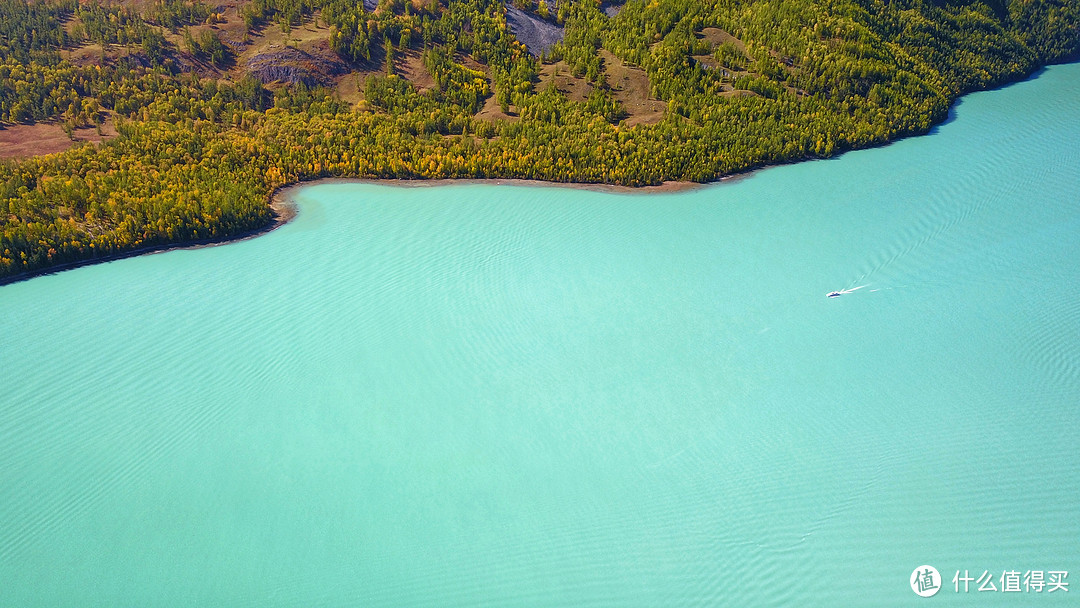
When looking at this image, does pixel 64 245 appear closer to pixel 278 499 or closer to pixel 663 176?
pixel 278 499

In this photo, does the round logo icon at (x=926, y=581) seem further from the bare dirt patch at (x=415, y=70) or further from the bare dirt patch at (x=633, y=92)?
the bare dirt patch at (x=415, y=70)

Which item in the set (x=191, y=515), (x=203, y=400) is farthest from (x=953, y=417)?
(x=203, y=400)

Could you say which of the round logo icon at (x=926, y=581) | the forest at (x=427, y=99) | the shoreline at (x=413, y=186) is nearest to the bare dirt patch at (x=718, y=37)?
the forest at (x=427, y=99)

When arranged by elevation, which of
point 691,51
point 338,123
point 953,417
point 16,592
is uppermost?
point 691,51

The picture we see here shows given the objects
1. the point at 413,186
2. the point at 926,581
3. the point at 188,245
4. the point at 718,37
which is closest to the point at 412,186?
the point at 413,186

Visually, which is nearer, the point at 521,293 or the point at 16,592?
the point at 16,592

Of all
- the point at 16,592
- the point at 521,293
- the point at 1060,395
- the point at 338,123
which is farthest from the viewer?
the point at 338,123

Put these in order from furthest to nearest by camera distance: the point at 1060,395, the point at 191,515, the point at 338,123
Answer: the point at 338,123 → the point at 1060,395 → the point at 191,515
